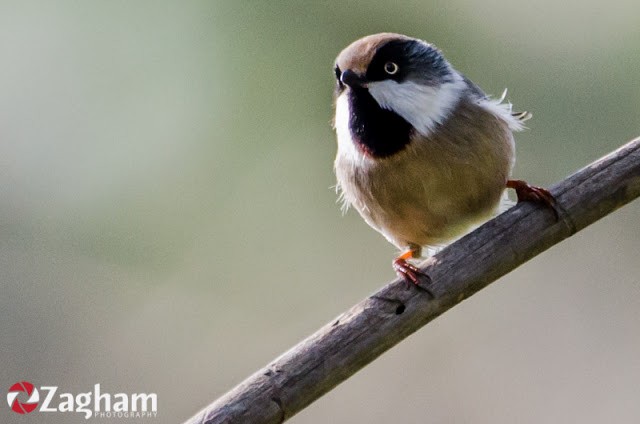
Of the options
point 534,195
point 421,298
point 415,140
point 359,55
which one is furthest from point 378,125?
point 421,298

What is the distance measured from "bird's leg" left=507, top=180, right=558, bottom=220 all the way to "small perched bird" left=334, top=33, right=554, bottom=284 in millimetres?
28

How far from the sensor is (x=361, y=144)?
4.14 m

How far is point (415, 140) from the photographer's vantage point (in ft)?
13.3

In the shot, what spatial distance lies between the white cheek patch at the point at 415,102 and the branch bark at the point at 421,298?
0.61 meters

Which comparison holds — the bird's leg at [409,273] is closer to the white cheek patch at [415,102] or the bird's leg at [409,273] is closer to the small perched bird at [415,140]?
the small perched bird at [415,140]

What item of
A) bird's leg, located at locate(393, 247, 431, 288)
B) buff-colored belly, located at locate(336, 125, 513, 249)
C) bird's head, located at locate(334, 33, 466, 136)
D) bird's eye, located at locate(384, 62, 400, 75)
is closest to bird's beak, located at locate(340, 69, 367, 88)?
bird's head, located at locate(334, 33, 466, 136)

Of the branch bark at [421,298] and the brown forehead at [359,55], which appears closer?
the branch bark at [421,298]

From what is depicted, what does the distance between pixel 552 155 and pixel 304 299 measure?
6.09 feet

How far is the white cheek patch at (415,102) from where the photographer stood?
4.01 metres

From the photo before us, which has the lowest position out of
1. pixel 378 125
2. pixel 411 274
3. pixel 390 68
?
pixel 411 274

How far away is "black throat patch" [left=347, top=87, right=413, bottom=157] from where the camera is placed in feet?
13.3

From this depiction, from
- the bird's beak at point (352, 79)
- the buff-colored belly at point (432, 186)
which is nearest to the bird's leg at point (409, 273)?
the buff-colored belly at point (432, 186)

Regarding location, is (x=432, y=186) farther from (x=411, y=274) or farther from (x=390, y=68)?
(x=411, y=274)

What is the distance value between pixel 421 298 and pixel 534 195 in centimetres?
67
